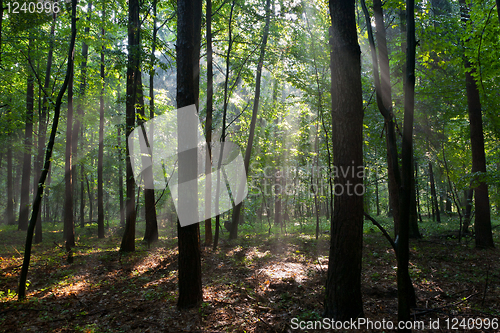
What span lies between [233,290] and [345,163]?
3582 millimetres

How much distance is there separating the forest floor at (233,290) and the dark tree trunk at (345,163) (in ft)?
1.56

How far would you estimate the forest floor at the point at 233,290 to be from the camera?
13.5ft

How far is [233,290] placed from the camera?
5441mm

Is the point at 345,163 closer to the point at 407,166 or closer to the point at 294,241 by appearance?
the point at 407,166

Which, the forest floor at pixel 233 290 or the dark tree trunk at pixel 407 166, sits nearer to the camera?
the dark tree trunk at pixel 407 166

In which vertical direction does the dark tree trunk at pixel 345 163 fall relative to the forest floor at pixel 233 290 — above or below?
above

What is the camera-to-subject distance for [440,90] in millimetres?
9422

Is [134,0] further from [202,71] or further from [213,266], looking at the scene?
[213,266]

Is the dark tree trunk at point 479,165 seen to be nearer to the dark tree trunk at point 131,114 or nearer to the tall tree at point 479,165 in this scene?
the tall tree at point 479,165

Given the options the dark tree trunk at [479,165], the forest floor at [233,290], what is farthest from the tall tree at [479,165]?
the forest floor at [233,290]

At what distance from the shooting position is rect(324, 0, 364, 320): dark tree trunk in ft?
12.2

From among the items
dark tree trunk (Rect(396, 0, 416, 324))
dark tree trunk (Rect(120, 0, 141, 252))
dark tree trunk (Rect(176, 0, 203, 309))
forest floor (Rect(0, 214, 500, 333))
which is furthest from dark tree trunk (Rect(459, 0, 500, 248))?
dark tree trunk (Rect(120, 0, 141, 252))

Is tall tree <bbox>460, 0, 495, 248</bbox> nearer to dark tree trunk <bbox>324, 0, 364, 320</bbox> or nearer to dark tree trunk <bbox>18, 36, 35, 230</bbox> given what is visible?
dark tree trunk <bbox>324, 0, 364, 320</bbox>

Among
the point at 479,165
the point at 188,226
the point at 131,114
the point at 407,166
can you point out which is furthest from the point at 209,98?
the point at 479,165
